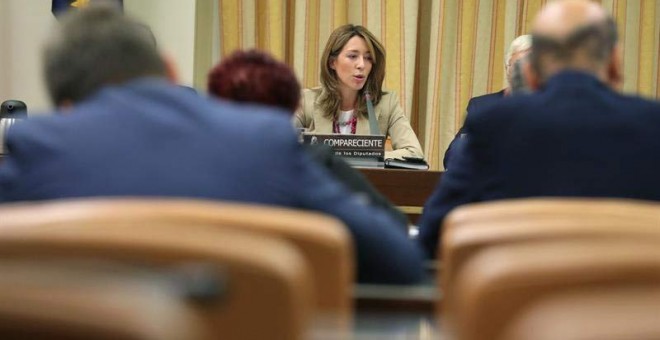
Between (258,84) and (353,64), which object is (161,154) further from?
(353,64)

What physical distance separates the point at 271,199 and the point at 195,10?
468cm

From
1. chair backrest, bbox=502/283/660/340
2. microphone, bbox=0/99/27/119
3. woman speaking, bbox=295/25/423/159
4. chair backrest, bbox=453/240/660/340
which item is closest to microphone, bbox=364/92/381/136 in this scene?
woman speaking, bbox=295/25/423/159

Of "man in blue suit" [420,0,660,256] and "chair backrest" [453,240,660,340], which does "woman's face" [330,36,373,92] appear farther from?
"chair backrest" [453,240,660,340]

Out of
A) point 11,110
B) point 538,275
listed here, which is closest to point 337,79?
point 11,110

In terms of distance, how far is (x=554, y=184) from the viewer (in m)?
1.99

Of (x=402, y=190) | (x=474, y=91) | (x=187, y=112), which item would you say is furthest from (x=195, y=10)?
(x=187, y=112)

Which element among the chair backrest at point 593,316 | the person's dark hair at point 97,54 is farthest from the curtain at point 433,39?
the chair backrest at point 593,316

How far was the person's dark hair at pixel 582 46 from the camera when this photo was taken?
2.21 m

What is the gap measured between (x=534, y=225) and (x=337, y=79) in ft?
12.9

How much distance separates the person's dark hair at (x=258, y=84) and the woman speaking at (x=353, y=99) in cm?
280

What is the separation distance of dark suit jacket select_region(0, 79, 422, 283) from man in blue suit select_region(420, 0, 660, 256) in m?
0.51

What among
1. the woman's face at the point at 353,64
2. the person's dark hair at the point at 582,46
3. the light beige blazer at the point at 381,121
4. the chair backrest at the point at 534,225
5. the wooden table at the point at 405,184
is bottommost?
the wooden table at the point at 405,184

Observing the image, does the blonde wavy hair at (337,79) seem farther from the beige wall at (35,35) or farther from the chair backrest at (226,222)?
the chair backrest at (226,222)

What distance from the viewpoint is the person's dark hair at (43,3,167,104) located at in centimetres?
182
